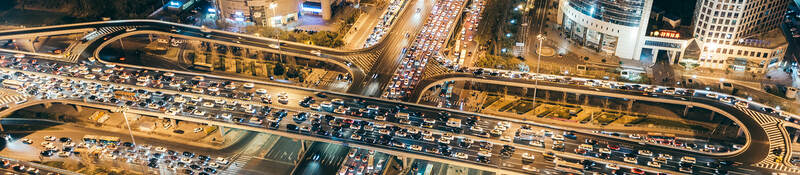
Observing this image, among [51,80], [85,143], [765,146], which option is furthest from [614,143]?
[51,80]

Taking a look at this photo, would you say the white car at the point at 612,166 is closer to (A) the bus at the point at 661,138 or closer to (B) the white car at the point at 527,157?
(B) the white car at the point at 527,157

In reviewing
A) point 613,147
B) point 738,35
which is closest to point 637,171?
point 613,147

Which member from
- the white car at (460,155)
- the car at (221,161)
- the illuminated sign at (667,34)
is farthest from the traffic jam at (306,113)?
the illuminated sign at (667,34)

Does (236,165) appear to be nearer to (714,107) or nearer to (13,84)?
(13,84)

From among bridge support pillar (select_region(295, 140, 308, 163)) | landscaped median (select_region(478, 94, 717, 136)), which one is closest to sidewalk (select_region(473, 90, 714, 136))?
landscaped median (select_region(478, 94, 717, 136))

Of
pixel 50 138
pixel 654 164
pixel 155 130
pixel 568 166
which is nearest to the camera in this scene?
pixel 654 164

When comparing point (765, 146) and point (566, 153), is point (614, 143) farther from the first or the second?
point (765, 146)
